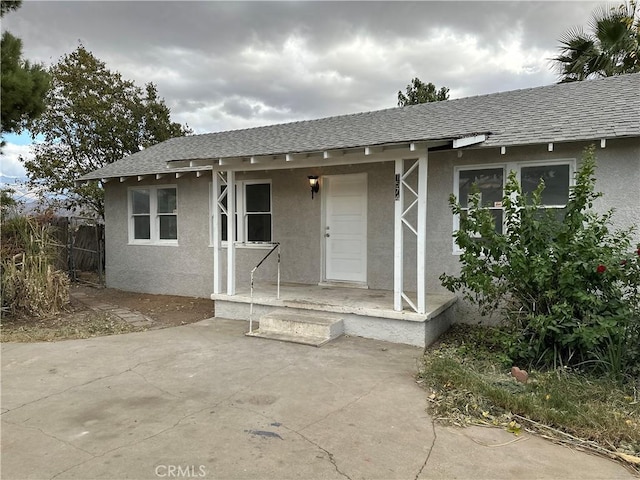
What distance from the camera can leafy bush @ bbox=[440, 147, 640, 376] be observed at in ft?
14.1

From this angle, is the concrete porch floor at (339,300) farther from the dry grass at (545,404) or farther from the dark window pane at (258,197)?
the dark window pane at (258,197)

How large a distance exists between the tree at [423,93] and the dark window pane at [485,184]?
13429mm

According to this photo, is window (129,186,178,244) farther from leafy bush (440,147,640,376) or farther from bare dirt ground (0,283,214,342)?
leafy bush (440,147,640,376)

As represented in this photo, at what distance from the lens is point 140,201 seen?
1032 cm

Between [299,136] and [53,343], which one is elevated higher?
[299,136]

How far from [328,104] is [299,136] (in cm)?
928

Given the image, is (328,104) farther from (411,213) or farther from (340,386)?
(340,386)

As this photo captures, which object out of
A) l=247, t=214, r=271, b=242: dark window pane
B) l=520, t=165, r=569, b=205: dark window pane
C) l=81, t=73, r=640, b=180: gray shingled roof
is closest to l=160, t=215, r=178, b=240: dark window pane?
l=81, t=73, r=640, b=180: gray shingled roof

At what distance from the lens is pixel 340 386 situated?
4215 mm

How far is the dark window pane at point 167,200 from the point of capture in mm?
9816

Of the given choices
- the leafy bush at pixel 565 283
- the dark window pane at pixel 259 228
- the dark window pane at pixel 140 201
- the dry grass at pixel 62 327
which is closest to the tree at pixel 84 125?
the dark window pane at pixel 140 201

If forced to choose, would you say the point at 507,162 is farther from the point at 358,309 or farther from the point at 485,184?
the point at 358,309

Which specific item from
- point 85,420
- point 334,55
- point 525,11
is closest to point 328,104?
point 334,55

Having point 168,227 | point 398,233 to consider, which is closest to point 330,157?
point 398,233
